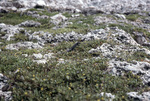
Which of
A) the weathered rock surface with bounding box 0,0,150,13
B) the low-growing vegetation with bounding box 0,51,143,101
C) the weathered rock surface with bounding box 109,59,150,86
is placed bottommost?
the weathered rock surface with bounding box 0,0,150,13

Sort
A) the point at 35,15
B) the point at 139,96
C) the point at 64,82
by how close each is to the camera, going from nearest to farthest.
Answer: the point at 139,96
the point at 64,82
the point at 35,15

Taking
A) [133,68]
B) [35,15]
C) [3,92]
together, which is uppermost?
[3,92]

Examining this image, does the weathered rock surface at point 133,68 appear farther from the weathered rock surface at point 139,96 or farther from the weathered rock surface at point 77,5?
the weathered rock surface at point 77,5

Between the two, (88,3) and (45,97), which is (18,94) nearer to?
(45,97)

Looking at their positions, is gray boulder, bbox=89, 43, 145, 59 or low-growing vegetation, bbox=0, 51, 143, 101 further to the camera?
gray boulder, bbox=89, 43, 145, 59

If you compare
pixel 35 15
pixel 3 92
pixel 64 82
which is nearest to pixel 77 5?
pixel 35 15

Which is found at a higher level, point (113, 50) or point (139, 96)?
point (139, 96)

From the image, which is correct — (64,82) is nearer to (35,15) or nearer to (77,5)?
(35,15)

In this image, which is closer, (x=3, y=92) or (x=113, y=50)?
(x=3, y=92)

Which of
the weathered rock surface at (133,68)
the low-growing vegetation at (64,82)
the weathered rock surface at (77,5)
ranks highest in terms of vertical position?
the low-growing vegetation at (64,82)

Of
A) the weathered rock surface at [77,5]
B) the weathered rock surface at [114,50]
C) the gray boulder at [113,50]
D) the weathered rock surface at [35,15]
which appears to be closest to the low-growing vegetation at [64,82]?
the gray boulder at [113,50]

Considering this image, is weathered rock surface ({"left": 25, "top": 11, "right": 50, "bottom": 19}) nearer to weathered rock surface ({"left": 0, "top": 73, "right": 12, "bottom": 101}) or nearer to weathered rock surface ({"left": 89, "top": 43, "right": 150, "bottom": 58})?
weathered rock surface ({"left": 89, "top": 43, "right": 150, "bottom": 58})

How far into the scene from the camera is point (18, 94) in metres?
5.57

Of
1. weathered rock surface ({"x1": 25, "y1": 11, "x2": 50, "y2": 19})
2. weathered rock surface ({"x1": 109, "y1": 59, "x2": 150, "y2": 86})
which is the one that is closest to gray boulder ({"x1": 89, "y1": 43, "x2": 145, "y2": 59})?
weathered rock surface ({"x1": 109, "y1": 59, "x2": 150, "y2": 86})
